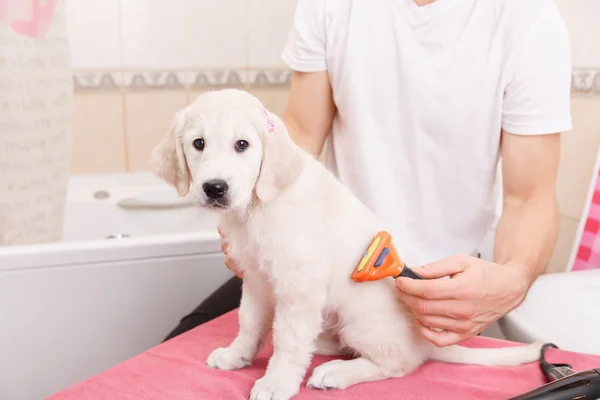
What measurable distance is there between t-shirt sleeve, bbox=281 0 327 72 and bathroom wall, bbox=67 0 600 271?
107 centimetres

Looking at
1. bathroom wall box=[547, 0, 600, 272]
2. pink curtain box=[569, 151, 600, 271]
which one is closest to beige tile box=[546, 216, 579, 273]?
bathroom wall box=[547, 0, 600, 272]

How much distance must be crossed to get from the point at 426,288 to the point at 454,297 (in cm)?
6

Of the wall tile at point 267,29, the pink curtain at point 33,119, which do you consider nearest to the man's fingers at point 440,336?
the pink curtain at point 33,119

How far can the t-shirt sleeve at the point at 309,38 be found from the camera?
113 cm

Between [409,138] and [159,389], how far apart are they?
63 cm

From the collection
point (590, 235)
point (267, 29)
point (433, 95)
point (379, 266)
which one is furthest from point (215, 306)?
point (267, 29)

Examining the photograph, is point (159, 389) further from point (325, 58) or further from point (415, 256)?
point (325, 58)

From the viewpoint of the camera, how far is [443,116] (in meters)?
1.08

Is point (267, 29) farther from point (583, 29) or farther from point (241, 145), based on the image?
point (241, 145)

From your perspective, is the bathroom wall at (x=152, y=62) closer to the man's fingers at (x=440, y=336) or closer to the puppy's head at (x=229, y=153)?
the puppy's head at (x=229, y=153)

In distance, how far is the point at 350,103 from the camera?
113 cm

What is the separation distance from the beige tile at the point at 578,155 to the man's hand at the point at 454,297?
0.76 meters

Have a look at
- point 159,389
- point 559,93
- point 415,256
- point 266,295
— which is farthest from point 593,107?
point 159,389

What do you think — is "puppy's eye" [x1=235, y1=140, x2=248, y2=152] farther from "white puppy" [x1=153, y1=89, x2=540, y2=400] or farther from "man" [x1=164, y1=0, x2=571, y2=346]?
"man" [x1=164, y1=0, x2=571, y2=346]
